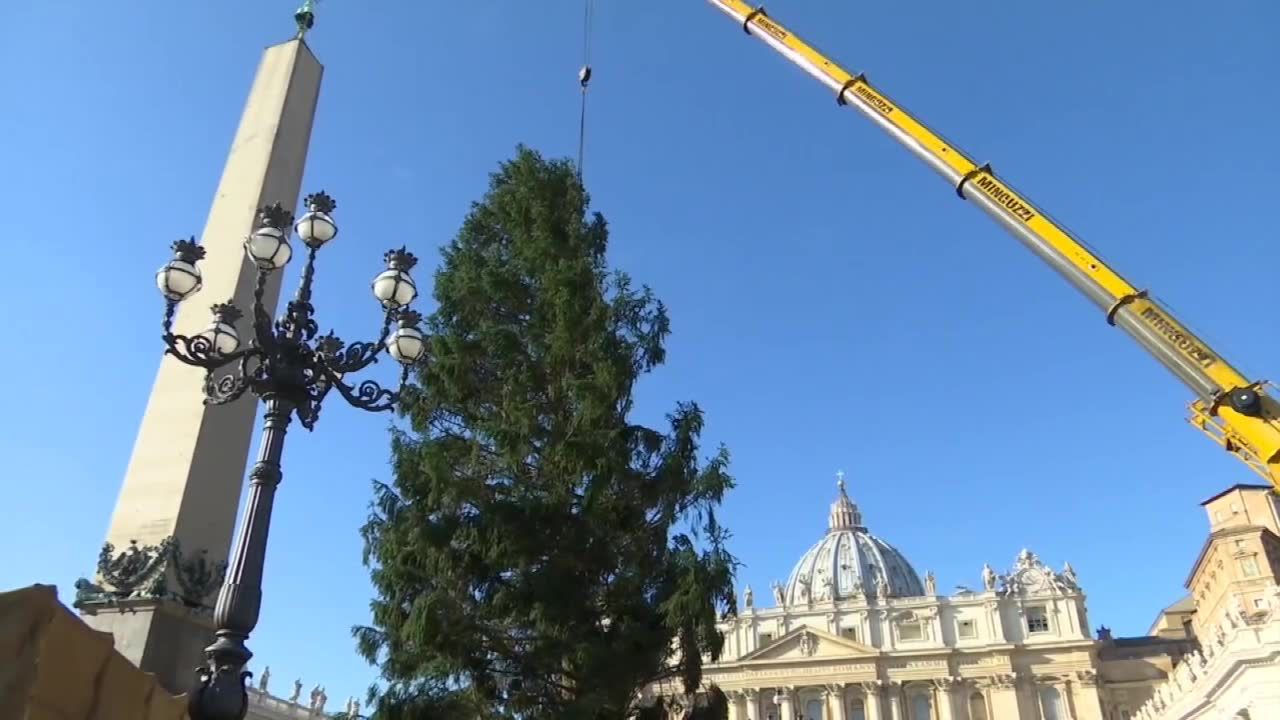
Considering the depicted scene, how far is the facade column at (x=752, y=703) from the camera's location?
68.4m

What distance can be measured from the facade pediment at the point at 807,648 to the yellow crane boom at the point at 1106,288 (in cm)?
5673

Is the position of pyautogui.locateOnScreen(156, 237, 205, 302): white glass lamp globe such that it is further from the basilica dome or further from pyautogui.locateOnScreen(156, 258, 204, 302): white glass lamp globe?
the basilica dome

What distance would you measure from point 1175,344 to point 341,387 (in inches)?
471

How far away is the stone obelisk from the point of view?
8992 millimetres

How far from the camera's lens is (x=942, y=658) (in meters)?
66.9

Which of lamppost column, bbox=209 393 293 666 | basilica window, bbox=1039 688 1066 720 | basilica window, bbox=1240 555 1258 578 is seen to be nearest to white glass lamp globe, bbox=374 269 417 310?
lamppost column, bbox=209 393 293 666

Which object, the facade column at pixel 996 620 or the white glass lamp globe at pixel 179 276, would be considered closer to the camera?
the white glass lamp globe at pixel 179 276

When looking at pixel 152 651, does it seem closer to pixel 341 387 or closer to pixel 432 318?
pixel 341 387

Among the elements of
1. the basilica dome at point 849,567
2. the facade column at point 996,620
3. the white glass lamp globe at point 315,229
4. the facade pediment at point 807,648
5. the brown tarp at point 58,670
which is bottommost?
the brown tarp at point 58,670

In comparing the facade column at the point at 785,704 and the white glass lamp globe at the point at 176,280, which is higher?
the facade column at the point at 785,704

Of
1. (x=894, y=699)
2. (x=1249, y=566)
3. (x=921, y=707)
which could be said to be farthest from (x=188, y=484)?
(x=921, y=707)

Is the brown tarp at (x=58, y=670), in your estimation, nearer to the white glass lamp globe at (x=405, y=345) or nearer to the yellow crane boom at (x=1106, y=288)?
the white glass lamp globe at (x=405, y=345)

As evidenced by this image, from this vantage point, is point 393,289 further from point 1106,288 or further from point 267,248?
point 1106,288

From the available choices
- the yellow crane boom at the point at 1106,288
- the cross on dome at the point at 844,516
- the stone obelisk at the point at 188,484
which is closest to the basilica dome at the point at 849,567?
the cross on dome at the point at 844,516
